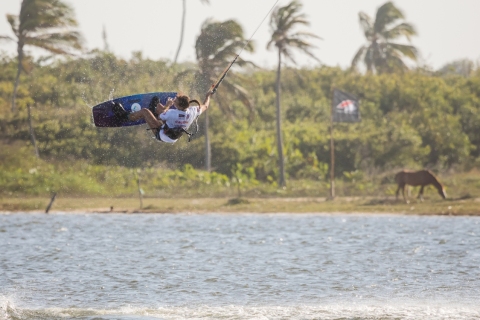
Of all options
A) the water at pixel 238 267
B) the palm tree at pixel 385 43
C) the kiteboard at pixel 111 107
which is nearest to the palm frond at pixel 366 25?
the palm tree at pixel 385 43

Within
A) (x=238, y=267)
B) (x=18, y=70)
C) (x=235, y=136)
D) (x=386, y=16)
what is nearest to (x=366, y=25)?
(x=386, y=16)

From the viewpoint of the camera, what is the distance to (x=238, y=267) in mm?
25703

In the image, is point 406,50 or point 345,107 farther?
point 406,50

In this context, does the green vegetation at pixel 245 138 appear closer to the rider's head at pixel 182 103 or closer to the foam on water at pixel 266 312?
the foam on water at pixel 266 312

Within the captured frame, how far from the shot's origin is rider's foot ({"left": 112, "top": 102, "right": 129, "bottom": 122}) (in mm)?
19422

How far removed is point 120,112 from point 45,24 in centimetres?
3373

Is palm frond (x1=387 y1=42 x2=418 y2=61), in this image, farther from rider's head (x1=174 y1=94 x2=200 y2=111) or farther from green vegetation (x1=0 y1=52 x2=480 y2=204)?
rider's head (x1=174 y1=94 x2=200 y2=111)

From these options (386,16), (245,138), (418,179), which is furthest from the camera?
(386,16)

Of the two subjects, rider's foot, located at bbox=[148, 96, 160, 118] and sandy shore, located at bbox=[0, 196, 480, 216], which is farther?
sandy shore, located at bbox=[0, 196, 480, 216]

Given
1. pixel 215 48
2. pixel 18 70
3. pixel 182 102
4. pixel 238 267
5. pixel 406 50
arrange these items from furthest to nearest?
pixel 406 50 < pixel 18 70 < pixel 215 48 < pixel 238 267 < pixel 182 102

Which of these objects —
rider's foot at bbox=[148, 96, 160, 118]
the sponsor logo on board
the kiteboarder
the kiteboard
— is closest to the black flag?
the kiteboard

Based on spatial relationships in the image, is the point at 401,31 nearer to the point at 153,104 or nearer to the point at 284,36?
the point at 284,36

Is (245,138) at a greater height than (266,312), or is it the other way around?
(245,138)

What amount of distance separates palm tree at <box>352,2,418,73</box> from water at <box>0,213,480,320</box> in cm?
2709
